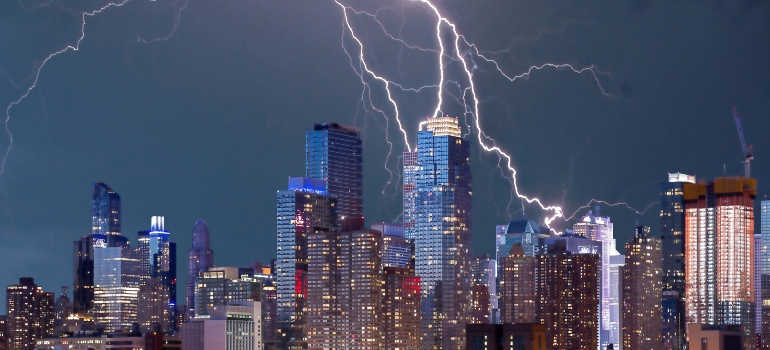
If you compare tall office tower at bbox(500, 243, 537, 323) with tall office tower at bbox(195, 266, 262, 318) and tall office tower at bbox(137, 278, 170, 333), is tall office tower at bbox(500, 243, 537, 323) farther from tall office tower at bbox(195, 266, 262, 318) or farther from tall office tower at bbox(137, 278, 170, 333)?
tall office tower at bbox(137, 278, 170, 333)

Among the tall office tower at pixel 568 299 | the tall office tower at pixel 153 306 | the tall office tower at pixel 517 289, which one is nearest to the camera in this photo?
the tall office tower at pixel 568 299

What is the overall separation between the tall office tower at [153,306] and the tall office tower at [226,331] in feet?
92.6

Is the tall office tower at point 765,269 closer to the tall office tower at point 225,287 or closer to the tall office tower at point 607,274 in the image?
the tall office tower at point 607,274

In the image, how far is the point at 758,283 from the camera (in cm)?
14738

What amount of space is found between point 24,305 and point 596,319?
5007 centimetres

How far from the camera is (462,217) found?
144 meters

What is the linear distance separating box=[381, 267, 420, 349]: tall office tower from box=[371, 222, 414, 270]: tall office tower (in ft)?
25.3

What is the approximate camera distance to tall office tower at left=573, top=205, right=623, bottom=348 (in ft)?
464

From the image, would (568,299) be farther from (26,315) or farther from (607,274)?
(26,315)

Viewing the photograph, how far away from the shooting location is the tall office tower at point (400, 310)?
124500mm

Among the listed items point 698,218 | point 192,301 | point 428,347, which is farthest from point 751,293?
point 192,301

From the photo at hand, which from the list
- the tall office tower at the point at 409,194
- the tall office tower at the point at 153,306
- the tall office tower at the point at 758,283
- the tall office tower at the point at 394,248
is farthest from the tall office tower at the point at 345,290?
the tall office tower at the point at 758,283

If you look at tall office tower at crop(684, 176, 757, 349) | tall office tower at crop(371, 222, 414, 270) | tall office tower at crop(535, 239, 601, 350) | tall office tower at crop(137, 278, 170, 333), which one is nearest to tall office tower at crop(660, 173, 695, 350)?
tall office tower at crop(684, 176, 757, 349)

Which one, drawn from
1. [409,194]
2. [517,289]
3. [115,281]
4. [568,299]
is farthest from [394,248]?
[115,281]
